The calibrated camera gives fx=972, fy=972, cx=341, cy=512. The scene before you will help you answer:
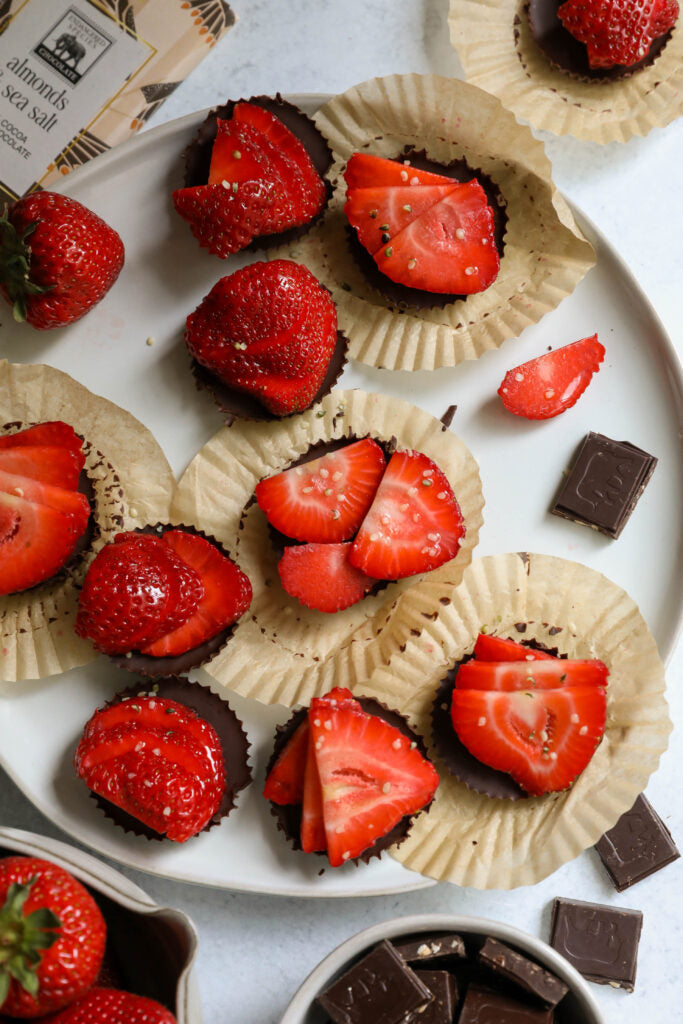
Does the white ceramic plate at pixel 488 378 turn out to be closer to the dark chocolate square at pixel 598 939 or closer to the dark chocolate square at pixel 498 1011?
the dark chocolate square at pixel 598 939

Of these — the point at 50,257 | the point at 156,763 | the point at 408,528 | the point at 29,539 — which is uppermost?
the point at 408,528

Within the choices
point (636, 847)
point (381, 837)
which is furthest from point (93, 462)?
point (636, 847)

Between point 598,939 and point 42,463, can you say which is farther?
point 598,939

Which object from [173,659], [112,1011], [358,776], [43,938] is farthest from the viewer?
[173,659]

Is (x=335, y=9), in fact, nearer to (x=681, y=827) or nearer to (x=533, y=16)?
(x=533, y=16)

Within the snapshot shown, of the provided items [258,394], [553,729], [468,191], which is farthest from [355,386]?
[553,729]

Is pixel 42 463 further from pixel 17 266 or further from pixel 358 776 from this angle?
pixel 358 776

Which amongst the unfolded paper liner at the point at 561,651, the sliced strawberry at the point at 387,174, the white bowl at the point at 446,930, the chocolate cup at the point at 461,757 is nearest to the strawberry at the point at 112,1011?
the white bowl at the point at 446,930
